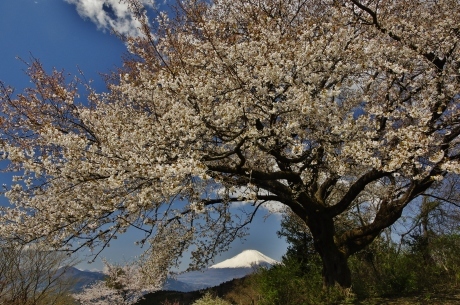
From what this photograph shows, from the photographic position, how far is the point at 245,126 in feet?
24.9

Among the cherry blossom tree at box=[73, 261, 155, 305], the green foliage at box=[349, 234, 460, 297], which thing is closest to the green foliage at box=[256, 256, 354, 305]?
the green foliage at box=[349, 234, 460, 297]

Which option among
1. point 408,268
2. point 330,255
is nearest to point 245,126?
point 330,255

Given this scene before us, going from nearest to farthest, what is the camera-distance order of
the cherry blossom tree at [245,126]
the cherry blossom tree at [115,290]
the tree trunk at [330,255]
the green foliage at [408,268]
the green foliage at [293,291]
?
the cherry blossom tree at [245,126] → the green foliage at [293,291] → the tree trunk at [330,255] → the green foliage at [408,268] → the cherry blossom tree at [115,290]

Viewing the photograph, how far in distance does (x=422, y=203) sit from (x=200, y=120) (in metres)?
19.1

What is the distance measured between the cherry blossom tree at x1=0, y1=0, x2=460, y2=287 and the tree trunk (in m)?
0.04

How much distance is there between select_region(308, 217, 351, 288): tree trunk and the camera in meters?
10.9

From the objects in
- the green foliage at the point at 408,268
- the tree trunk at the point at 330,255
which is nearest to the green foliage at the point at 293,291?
the tree trunk at the point at 330,255

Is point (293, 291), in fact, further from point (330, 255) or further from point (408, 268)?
point (408, 268)

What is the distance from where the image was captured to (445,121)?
9.53 meters

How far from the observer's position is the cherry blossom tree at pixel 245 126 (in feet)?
21.9

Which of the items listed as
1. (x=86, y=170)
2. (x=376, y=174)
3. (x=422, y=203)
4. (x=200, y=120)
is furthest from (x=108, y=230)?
(x=422, y=203)

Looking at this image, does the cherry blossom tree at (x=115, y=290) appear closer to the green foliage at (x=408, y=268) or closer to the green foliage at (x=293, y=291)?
the green foliage at (x=293, y=291)

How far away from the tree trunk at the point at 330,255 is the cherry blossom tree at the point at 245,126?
4 centimetres

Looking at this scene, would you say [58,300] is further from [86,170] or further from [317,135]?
[317,135]
